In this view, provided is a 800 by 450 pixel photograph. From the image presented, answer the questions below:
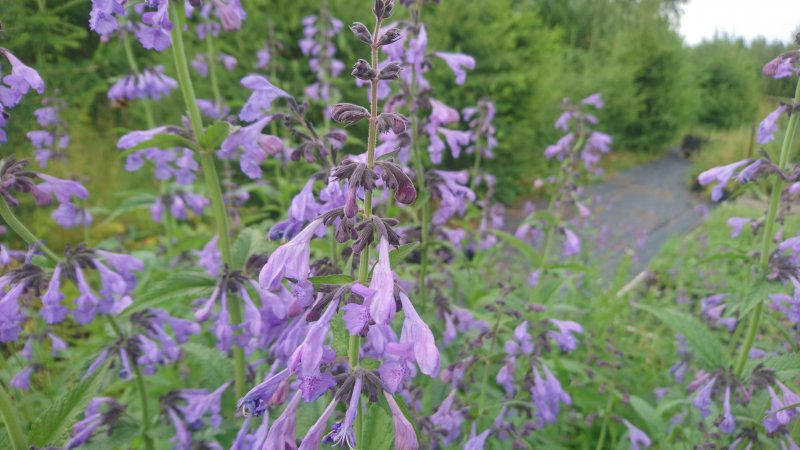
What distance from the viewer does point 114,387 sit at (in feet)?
12.8

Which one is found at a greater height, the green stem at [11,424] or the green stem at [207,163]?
the green stem at [207,163]

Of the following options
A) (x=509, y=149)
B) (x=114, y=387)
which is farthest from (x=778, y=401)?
(x=509, y=149)

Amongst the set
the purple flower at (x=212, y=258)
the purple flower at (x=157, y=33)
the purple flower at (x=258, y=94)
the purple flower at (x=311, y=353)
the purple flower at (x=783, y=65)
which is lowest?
the purple flower at (x=212, y=258)

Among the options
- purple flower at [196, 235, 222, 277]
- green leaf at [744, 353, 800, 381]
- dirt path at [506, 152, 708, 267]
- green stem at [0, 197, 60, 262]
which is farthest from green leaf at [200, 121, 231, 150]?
dirt path at [506, 152, 708, 267]

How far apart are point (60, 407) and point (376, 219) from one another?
135cm

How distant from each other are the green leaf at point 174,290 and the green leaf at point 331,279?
0.95 m

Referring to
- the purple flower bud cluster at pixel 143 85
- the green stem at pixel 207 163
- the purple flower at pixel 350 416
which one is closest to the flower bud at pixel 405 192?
the purple flower at pixel 350 416

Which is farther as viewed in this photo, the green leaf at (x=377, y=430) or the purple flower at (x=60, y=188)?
the purple flower at (x=60, y=188)

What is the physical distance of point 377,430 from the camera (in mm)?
1524

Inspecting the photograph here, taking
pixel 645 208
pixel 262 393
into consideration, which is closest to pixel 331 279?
pixel 262 393

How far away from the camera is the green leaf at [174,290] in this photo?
6.40ft

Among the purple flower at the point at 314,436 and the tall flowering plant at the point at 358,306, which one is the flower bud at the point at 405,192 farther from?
the purple flower at the point at 314,436

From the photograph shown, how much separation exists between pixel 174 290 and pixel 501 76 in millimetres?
9920

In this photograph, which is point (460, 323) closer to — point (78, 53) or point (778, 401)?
point (778, 401)
